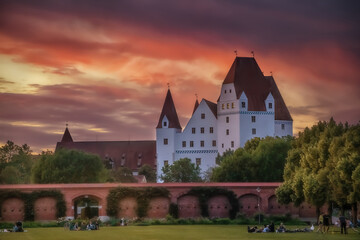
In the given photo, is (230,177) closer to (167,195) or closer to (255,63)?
(167,195)

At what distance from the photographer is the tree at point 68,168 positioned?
93.9 metres

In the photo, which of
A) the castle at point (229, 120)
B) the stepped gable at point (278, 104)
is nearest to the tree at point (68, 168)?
the castle at point (229, 120)

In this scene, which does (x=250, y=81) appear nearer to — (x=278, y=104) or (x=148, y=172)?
(x=278, y=104)

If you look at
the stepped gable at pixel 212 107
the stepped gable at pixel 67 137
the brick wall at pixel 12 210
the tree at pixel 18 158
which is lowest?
the brick wall at pixel 12 210

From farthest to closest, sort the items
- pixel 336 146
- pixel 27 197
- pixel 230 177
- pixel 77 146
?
pixel 77 146 < pixel 230 177 < pixel 27 197 < pixel 336 146

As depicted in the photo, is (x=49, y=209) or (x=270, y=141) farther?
(x=270, y=141)

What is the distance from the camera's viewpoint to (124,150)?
156875 millimetres

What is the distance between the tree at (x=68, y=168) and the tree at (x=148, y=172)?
125 feet

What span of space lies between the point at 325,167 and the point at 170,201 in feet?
57.6

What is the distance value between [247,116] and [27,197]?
196 ft

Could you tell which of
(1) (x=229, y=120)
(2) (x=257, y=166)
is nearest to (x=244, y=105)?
(1) (x=229, y=120)

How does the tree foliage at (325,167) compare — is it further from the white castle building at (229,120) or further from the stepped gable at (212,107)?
the stepped gable at (212,107)

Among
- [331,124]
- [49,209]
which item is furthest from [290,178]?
[49,209]

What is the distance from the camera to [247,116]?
429 feet
